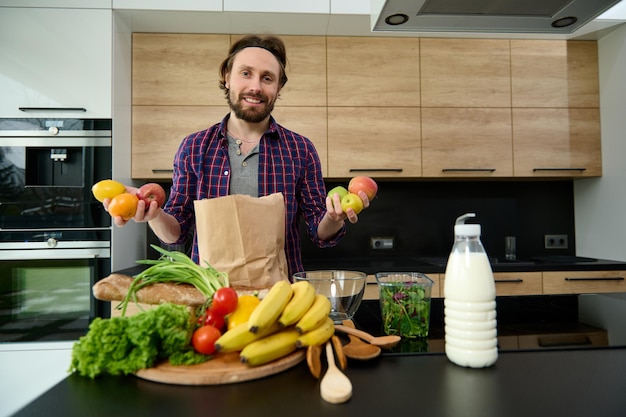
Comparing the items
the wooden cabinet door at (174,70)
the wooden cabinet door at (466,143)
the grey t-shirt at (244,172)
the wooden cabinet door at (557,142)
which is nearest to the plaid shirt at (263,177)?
the grey t-shirt at (244,172)

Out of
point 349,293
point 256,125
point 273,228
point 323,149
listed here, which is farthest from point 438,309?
point 323,149

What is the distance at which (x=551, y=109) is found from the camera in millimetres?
2352

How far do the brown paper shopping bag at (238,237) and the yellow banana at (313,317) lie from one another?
12.2 inches

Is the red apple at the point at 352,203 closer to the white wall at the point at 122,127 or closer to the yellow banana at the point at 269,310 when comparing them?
the yellow banana at the point at 269,310

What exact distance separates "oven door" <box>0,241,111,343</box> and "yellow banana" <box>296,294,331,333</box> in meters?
1.70

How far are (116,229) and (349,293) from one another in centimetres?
161

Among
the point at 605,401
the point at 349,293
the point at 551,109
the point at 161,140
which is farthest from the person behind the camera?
the point at 551,109

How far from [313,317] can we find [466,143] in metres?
2.00

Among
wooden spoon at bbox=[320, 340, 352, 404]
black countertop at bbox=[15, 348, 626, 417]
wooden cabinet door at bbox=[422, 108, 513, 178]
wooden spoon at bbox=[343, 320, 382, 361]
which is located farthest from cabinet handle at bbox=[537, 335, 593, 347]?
wooden cabinet door at bbox=[422, 108, 513, 178]

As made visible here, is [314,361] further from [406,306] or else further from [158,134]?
[158,134]

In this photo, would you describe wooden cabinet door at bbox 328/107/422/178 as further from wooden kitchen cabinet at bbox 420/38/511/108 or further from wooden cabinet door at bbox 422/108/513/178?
wooden kitchen cabinet at bbox 420/38/511/108

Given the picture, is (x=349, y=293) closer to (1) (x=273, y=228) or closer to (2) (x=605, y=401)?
(1) (x=273, y=228)

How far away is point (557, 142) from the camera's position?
2.35m

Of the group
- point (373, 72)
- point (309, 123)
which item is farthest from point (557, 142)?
point (309, 123)
